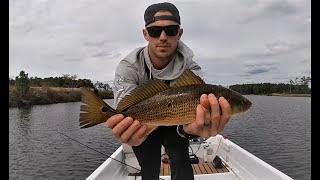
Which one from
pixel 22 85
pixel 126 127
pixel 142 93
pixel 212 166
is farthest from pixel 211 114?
pixel 22 85

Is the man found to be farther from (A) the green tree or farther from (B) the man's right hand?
(A) the green tree

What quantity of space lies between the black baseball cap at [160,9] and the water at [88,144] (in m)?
13.3

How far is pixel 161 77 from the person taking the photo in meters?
4.69

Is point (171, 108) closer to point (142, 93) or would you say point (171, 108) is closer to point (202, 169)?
point (142, 93)

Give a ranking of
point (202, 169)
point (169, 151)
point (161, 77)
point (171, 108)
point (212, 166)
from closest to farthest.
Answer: point (171, 108)
point (161, 77)
point (169, 151)
point (202, 169)
point (212, 166)

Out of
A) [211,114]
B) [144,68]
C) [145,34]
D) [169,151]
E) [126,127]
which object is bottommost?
[169,151]

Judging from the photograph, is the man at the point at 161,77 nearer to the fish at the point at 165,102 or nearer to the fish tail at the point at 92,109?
the fish at the point at 165,102

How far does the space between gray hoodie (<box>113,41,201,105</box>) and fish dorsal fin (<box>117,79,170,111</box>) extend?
770mm

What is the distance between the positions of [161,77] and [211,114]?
127 centimetres

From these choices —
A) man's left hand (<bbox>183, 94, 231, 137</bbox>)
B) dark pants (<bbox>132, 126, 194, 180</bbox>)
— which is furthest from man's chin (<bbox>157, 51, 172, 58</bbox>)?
man's left hand (<bbox>183, 94, 231, 137</bbox>)

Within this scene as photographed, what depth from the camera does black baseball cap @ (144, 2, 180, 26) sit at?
14.6 ft

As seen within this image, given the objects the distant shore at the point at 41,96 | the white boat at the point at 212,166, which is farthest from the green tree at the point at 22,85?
the white boat at the point at 212,166

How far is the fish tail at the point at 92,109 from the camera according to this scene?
330cm
